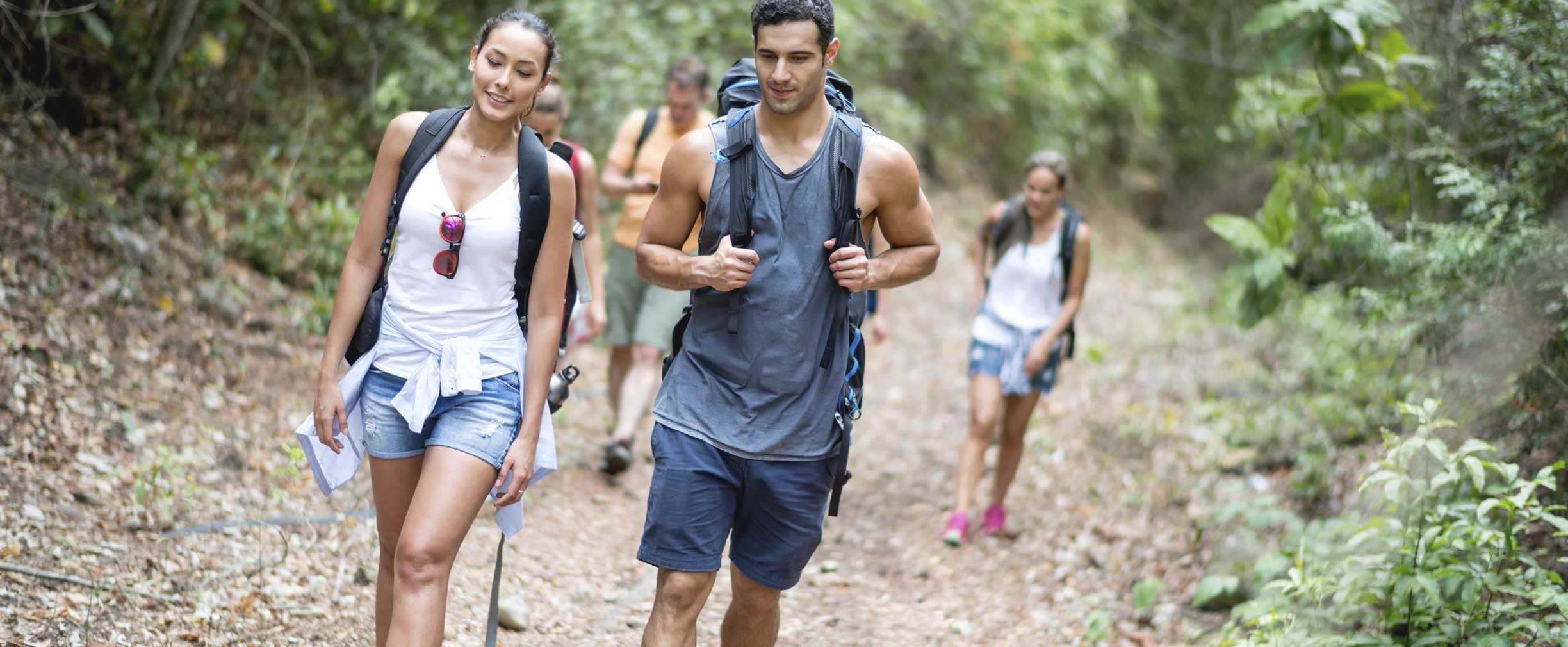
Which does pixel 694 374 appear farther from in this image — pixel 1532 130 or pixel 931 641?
pixel 1532 130

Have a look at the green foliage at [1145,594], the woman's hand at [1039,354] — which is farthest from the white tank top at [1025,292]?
the green foliage at [1145,594]

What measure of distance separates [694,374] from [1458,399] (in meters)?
3.72

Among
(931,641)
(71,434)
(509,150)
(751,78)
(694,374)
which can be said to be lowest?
(931,641)

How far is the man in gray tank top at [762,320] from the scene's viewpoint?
3166 millimetres

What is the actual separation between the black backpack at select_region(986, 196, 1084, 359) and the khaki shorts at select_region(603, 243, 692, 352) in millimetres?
1717

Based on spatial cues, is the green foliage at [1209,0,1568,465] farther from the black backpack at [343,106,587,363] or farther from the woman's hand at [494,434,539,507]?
the woman's hand at [494,434,539,507]

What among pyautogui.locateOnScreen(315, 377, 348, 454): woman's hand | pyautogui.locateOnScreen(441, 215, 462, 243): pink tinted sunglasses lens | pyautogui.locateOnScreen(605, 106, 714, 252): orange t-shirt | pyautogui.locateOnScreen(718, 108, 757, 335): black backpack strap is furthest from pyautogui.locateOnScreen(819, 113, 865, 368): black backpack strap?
pyautogui.locateOnScreen(605, 106, 714, 252): orange t-shirt

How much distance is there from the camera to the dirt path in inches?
162

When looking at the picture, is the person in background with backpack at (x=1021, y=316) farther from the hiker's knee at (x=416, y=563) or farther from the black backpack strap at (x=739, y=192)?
the hiker's knee at (x=416, y=563)

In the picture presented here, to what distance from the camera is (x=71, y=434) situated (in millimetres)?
4980

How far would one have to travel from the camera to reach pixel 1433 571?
422cm

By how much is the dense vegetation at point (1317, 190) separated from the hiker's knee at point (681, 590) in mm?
2433

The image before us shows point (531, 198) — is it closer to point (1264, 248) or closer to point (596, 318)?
point (596, 318)

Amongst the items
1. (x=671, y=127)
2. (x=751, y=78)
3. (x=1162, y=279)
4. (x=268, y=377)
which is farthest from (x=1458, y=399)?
(x=1162, y=279)
